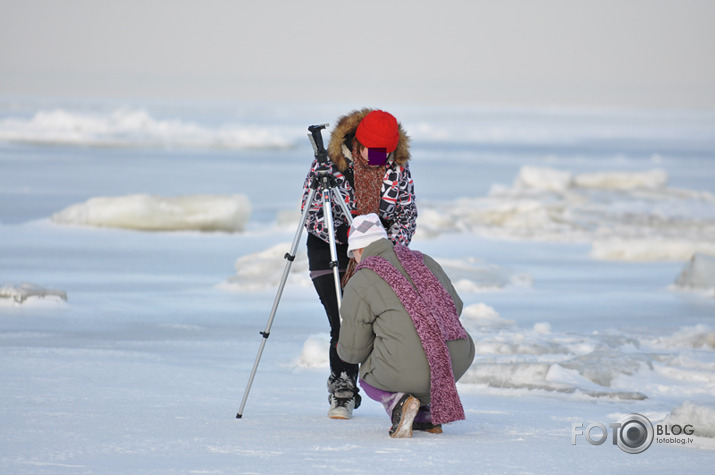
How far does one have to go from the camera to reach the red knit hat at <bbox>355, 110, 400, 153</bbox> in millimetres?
4047

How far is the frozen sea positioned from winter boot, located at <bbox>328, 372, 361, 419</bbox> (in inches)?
4.4

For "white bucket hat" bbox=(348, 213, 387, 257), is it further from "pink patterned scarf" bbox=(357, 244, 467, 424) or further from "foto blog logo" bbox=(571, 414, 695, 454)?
"foto blog logo" bbox=(571, 414, 695, 454)

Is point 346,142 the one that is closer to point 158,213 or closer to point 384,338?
point 384,338

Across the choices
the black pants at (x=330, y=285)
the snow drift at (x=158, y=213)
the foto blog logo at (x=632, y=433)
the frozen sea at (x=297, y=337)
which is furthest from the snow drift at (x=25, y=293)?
the snow drift at (x=158, y=213)

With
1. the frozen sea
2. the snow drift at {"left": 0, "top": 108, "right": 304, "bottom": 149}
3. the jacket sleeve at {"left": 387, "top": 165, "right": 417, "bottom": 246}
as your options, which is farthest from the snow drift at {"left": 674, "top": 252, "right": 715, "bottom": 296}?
the snow drift at {"left": 0, "top": 108, "right": 304, "bottom": 149}

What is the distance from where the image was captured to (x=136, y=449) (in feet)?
11.2

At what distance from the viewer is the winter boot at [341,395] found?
4195 mm

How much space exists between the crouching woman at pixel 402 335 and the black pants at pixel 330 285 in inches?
17.6

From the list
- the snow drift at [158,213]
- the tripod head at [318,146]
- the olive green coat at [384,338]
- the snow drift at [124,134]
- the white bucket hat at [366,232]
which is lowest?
the olive green coat at [384,338]

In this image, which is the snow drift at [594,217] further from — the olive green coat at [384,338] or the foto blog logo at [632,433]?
the olive green coat at [384,338]

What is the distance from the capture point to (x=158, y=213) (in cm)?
1185

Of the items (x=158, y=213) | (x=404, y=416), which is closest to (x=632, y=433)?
(x=404, y=416)

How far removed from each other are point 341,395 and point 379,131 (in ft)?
3.49

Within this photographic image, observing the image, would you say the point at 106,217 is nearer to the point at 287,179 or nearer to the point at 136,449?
the point at 136,449
